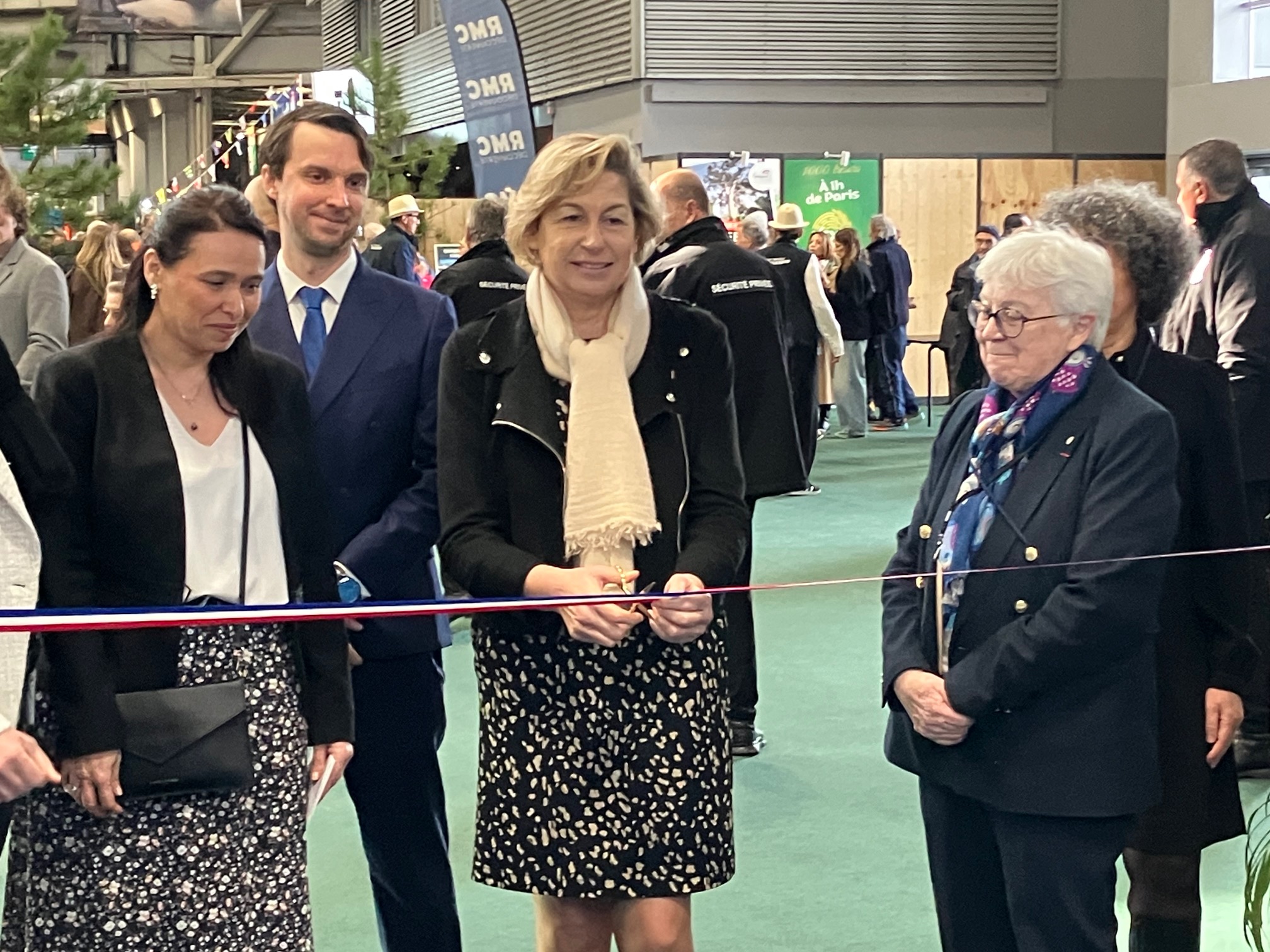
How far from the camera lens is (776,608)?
290 inches

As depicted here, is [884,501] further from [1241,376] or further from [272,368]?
[272,368]

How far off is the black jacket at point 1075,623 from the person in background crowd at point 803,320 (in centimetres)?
489

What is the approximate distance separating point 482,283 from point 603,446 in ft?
13.3

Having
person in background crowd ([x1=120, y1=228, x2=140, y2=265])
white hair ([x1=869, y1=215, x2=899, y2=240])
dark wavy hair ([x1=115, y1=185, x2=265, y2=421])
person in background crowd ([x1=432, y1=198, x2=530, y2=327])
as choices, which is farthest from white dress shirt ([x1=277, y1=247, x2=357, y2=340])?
white hair ([x1=869, y1=215, x2=899, y2=240])

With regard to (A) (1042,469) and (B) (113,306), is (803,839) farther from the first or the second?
(B) (113,306)

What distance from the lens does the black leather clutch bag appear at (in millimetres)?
2363

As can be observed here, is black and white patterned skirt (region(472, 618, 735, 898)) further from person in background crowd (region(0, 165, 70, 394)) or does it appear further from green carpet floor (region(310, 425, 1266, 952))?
person in background crowd (region(0, 165, 70, 394))

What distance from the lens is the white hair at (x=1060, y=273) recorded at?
2553 millimetres

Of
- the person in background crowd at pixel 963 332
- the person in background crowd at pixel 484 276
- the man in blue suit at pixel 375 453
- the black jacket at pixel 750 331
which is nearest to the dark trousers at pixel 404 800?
the man in blue suit at pixel 375 453

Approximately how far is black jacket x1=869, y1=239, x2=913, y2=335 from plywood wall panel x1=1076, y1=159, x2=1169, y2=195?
353 centimetres

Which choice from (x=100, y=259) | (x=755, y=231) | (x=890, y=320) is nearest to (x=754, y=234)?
(x=755, y=231)

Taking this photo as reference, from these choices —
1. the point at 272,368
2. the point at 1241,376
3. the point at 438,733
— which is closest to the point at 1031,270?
the point at 272,368

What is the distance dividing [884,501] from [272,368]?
7.88 meters

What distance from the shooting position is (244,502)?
2.51 meters
